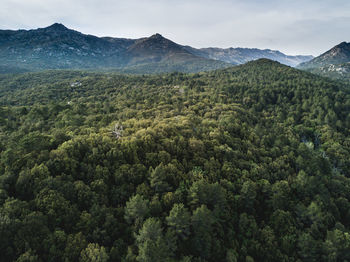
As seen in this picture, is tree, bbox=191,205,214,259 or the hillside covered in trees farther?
tree, bbox=191,205,214,259

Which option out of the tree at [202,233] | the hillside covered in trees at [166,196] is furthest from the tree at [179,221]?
the tree at [202,233]

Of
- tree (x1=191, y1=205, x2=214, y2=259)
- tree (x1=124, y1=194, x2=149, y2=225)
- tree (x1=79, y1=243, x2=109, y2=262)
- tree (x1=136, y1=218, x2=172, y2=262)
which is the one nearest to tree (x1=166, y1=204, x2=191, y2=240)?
tree (x1=191, y1=205, x2=214, y2=259)

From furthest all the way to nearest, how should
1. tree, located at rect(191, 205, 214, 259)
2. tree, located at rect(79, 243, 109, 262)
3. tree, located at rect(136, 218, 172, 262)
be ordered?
tree, located at rect(191, 205, 214, 259), tree, located at rect(136, 218, 172, 262), tree, located at rect(79, 243, 109, 262)

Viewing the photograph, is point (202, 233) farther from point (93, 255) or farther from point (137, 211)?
point (93, 255)

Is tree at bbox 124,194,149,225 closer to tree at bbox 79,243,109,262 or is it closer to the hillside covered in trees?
the hillside covered in trees

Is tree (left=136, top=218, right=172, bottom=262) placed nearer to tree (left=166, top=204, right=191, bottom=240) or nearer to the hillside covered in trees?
the hillside covered in trees

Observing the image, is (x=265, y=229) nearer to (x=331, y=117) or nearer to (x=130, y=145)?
(x=130, y=145)

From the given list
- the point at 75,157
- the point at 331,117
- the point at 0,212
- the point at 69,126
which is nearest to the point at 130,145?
the point at 75,157

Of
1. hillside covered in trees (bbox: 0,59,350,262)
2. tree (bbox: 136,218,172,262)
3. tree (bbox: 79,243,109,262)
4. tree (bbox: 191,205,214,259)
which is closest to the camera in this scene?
tree (bbox: 79,243,109,262)

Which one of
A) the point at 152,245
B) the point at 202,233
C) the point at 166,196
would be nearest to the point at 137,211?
the point at 152,245

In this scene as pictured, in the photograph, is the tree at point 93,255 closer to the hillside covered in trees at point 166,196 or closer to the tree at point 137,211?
the hillside covered in trees at point 166,196

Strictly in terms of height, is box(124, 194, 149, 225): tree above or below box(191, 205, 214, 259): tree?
above

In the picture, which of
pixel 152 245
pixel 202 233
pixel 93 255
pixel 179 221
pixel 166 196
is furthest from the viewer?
pixel 166 196
